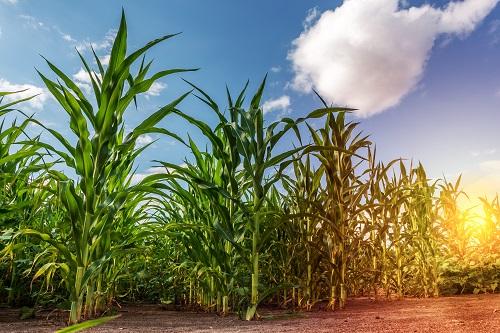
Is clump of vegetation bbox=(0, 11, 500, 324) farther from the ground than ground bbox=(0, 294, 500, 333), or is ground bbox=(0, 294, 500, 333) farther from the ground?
clump of vegetation bbox=(0, 11, 500, 324)

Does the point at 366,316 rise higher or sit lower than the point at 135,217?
lower

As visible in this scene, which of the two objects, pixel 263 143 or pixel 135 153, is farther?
pixel 135 153

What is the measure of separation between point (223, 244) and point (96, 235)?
0.80 meters

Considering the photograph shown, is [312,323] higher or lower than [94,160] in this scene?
lower

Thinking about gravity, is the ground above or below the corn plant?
below

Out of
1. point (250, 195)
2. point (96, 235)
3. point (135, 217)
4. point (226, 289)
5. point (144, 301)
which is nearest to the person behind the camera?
point (96, 235)

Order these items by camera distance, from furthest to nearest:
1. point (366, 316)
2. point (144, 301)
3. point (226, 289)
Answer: point (144, 301) → point (226, 289) → point (366, 316)

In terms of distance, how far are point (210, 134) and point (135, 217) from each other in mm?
1038

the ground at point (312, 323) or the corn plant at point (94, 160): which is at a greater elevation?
the corn plant at point (94, 160)

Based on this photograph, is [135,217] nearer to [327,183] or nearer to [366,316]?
[327,183]

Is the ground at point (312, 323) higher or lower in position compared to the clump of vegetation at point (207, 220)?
lower

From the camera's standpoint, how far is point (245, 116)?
8.13 ft

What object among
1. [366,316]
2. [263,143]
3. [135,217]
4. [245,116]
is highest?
[245,116]

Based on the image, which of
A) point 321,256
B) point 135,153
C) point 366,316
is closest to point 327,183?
point 321,256
